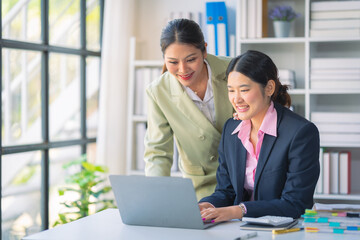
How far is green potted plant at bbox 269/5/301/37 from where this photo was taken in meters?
3.50

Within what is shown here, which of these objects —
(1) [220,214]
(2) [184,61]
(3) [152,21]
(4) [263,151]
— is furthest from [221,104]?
(3) [152,21]

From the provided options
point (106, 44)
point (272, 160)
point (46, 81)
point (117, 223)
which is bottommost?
point (117, 223)

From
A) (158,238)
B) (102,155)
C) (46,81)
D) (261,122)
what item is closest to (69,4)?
(46,81)

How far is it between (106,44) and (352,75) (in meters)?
1.61

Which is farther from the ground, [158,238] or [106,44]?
[106,44]

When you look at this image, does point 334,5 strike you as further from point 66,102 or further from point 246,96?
point 66,102

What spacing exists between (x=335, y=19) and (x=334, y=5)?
0.09 metres

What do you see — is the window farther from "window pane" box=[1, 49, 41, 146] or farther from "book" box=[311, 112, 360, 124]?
"book" box=[311, 112, 360, 124]

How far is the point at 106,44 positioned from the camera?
369 cm

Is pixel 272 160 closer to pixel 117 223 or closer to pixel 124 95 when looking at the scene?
pixel 117 223

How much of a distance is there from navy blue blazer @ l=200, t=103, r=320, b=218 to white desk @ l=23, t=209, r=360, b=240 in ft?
0.66

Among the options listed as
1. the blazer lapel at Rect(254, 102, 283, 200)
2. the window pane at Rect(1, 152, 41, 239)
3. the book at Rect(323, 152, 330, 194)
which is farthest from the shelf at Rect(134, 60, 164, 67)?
the blazer lapel at Rect(254, 102, 283, 200)

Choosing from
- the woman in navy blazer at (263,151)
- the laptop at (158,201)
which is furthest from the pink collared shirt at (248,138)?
the laptop at (158,201)

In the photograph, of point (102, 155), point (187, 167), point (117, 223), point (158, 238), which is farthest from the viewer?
point (102, 155)
